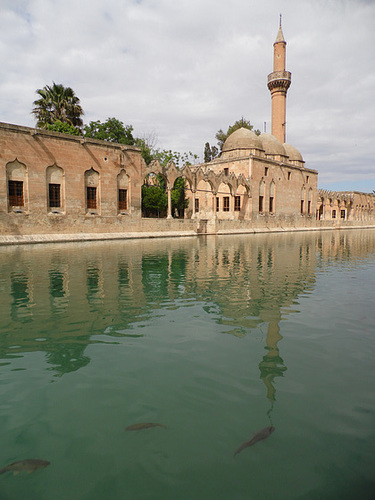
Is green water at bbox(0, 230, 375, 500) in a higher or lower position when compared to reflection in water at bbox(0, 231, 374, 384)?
lower

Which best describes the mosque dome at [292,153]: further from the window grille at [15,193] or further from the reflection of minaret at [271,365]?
the reflection of minaret at [271,365]

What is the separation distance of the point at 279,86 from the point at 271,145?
21.8 ft

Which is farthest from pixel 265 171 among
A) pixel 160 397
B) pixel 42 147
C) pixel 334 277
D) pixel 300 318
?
pixel 160 397

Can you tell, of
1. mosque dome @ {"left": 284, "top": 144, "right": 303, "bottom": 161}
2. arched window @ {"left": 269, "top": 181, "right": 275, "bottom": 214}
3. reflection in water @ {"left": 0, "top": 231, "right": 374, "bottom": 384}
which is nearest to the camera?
reflection in water @ {"left": 0, "top": 231, "right": 374, "bottom": 384}

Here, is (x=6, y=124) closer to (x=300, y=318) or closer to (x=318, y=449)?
(x=300, y=318)

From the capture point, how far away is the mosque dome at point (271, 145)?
38.3 m

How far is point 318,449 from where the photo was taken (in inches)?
91.5

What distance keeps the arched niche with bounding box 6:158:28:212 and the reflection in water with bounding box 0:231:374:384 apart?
24.8 feet

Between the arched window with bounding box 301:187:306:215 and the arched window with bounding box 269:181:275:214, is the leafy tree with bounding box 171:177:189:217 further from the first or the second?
the arched window with bounding box 301:187:306:215

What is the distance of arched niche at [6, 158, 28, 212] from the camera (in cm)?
1742

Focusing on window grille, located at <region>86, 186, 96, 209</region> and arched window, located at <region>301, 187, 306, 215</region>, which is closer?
window grille, located at <region>86, 186, 96, 209</region>

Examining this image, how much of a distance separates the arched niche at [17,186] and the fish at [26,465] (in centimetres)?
1735

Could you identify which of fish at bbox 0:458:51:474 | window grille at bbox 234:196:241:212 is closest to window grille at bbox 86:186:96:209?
window grille at bbox 234:196:241:212

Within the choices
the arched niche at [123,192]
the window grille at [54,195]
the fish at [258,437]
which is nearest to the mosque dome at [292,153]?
the arched niche at [123,192]
